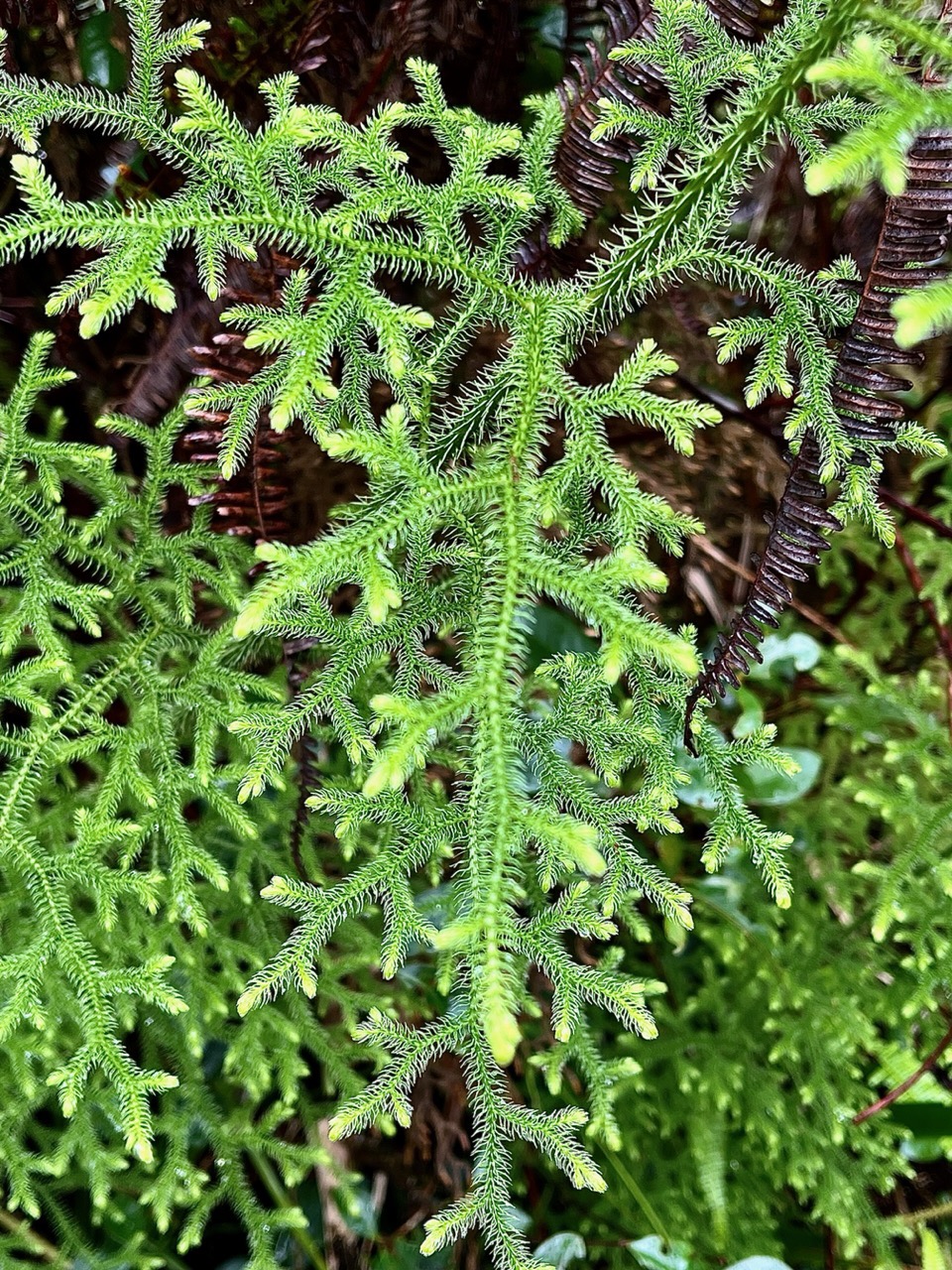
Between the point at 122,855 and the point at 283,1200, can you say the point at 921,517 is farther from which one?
the point at 283,1200

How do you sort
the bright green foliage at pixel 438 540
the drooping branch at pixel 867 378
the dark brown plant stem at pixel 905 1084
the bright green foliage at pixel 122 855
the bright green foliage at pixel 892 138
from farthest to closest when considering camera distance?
1. the dark brown plant stem at pixel 905 1084
2. the bright green foliage at pixel 122 855
3. the drooping branch at pixel 867 378
4. the bright green foliage at pixel 438 540
5. the bright green foliage at pixel 892 138

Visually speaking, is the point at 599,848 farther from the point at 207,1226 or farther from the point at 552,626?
the point at 207,1226

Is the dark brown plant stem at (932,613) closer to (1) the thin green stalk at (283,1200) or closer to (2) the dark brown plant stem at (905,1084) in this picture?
(2) the dark brown plant stem at (905,1084)

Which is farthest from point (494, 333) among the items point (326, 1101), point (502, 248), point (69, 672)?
point (326, 1101)

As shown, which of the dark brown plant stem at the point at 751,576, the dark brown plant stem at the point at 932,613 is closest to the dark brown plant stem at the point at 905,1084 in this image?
the dark brown plant stem at the point at 932,613

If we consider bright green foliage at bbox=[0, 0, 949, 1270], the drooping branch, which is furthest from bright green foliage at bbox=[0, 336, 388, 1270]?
the drooping branch

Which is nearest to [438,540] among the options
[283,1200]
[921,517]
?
[921,517]
